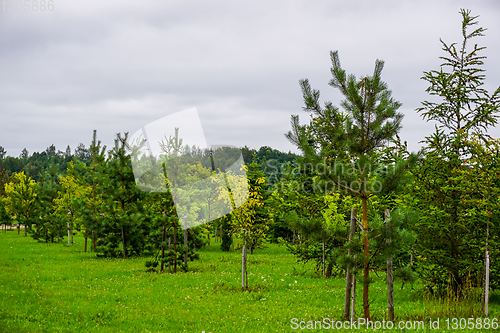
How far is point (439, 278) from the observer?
10.2 m

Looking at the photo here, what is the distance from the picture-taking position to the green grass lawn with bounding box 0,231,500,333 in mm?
8398

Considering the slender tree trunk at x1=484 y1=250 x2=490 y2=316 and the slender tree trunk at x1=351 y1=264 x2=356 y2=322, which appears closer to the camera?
the slender tree trunk at x1=351 y1=264 x2=356 y2=322

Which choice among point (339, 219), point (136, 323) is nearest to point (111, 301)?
point (136, 323)

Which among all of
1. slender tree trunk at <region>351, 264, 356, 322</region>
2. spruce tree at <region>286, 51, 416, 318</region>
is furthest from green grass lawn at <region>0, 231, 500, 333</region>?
spruce tree at <region>286, 51, 416, 318</region>

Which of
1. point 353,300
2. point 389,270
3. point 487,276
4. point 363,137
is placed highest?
point 363,137

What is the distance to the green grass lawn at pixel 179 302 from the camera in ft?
27.6

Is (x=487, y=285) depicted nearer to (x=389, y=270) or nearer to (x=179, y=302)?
(x=389, y=270)

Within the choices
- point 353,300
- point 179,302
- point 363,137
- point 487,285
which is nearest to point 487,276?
point 487,285

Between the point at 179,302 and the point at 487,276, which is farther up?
the point at 487,276

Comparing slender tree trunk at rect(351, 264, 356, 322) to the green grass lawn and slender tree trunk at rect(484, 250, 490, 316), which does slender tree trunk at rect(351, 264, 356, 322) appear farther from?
slender tree trunk at rect(484, 250, 490, 316)

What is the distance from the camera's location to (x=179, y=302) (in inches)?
417

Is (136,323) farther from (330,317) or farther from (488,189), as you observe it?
(488,189)

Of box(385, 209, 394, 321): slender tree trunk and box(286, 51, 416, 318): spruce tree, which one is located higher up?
box(286, 51, 416, 318): spruce tree

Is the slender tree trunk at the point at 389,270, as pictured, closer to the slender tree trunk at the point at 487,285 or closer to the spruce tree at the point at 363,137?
the spruce tree at the point at 363,137
